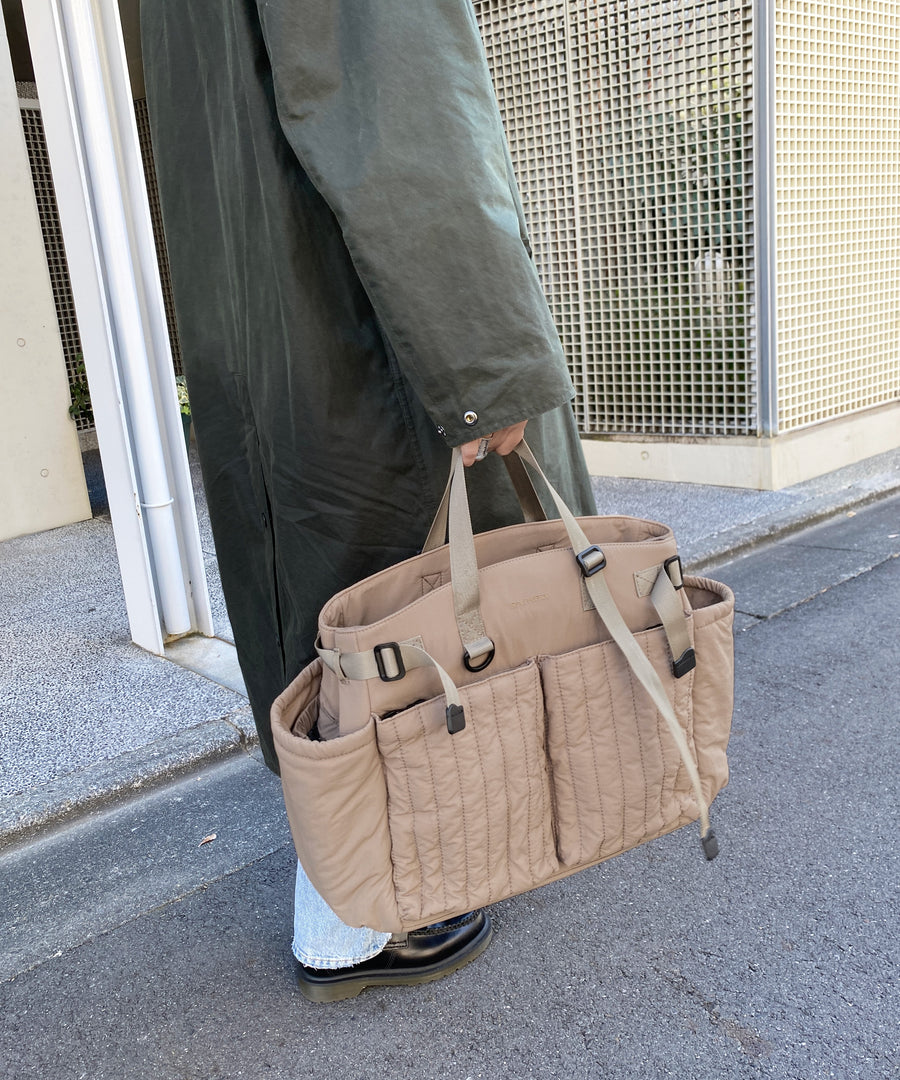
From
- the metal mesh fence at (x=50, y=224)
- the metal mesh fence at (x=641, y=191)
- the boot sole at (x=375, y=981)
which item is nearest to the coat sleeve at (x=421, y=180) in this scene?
the boot sole at (x=375, y=981)

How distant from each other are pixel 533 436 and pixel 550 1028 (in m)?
1.03

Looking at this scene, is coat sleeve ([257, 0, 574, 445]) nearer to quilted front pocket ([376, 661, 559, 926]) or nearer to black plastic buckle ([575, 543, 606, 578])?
black plastic buckle ([575, 543, 606, 578])

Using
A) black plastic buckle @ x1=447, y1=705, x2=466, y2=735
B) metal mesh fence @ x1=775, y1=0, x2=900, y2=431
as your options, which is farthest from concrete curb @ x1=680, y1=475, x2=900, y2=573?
black plastic buckle @ x1=447, y1=705, x2=466, y2=735

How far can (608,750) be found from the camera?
1.52 meters

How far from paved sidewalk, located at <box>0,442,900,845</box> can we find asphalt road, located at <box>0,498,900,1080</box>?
0.40 ft

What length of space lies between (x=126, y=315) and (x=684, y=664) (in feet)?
7.80

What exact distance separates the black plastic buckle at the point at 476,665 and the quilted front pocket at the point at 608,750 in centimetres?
8

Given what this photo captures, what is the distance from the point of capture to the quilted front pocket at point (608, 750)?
1484 mm

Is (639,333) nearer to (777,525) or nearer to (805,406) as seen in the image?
(805,406)

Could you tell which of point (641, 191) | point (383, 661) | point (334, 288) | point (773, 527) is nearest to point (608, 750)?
A: point (383, 661)

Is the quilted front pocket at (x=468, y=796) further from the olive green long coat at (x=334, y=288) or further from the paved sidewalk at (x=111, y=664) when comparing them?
the paved sidewalk at (x=111, y=664)

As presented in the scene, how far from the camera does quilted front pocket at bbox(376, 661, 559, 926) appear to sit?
1395 mm

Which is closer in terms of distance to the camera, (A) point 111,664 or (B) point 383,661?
(B) point 383,661

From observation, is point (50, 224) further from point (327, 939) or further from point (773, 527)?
point (327, 939)
